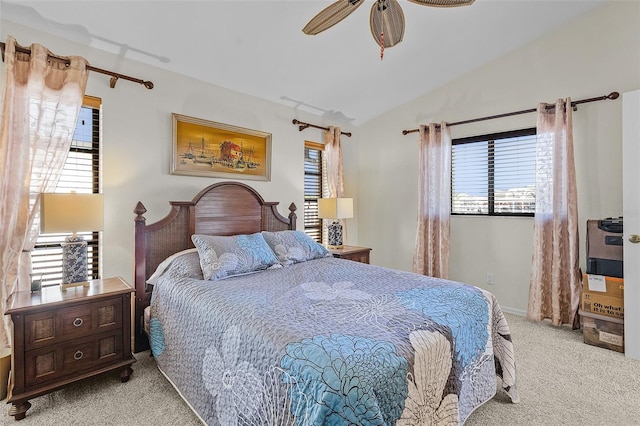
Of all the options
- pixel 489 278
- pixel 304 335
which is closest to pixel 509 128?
pixel 489 278

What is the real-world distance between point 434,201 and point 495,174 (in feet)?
2.43

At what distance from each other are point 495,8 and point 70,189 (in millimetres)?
3868

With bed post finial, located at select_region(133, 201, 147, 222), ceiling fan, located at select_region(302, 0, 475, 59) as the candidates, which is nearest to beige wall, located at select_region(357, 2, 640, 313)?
ceiling fan, located at select_region(302, 0, 475, 59)

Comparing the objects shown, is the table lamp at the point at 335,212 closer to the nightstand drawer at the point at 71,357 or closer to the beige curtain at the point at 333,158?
the beige curtain at the point at 333,158

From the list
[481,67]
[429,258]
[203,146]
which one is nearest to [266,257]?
[203,146]

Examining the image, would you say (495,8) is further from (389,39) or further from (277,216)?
(277,216)

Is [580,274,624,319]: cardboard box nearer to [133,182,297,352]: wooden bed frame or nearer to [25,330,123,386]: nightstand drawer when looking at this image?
[133,182,297,352]: wooden bed frame

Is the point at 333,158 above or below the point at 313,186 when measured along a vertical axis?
above

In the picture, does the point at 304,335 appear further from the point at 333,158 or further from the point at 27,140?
the point at 333,158

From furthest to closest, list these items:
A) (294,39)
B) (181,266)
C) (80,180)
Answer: (294,39), (80,180), (181,266)

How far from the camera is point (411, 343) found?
4.37 feet

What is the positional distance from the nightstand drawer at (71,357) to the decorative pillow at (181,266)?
50 centimetres

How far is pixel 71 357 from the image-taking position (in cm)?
197

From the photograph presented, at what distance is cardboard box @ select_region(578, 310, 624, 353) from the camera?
2.61m
